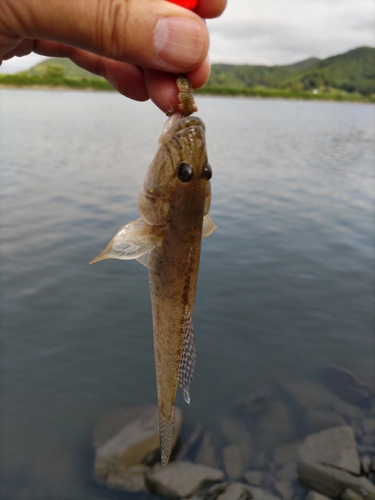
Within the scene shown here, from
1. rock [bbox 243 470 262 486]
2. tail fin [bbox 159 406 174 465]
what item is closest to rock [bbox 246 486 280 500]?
rock [bbox 243 470 262 486]

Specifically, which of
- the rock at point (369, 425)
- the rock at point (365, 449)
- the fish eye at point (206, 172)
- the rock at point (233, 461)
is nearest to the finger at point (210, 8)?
the fish eye at point (206, 172)

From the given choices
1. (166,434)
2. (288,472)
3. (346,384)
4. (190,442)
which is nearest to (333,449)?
(288,472)

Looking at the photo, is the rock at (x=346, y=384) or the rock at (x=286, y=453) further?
the rock at (x=346, y=384)

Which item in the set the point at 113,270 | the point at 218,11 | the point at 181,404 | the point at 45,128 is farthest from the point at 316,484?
the point at 45,128

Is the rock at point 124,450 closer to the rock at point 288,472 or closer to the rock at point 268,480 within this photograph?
the rock at point 268,480

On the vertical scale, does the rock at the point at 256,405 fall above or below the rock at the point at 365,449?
above

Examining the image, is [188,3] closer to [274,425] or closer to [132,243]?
[132,243]

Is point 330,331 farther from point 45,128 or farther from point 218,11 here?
point 45,128
